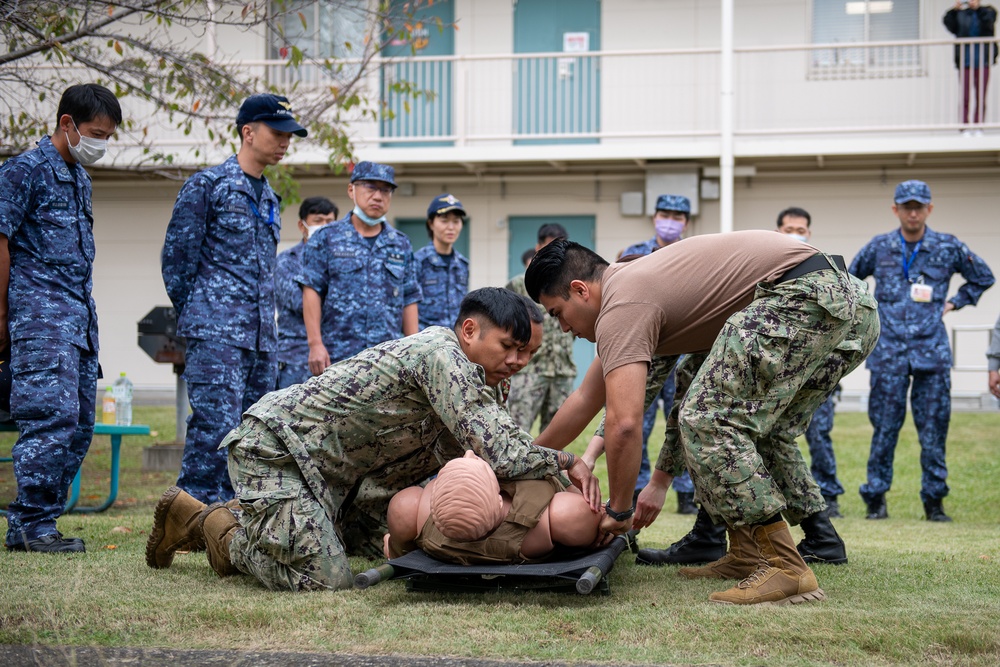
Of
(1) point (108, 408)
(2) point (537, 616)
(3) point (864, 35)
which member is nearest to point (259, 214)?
(2) point (537, 616)

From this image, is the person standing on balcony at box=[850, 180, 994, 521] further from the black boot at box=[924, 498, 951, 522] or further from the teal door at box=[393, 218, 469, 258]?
the teal door at box=[393, 218, 469, 258]

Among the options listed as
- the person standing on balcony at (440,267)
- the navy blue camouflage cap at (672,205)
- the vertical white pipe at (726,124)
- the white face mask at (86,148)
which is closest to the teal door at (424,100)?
the vertical white pipe at (726,124)

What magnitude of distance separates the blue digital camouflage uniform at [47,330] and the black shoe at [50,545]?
3 cm

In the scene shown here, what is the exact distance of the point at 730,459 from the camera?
3709 millimetres

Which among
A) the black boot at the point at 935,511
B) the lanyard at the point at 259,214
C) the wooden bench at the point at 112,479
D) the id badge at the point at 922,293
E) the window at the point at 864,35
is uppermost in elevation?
the window at the point at 864,35

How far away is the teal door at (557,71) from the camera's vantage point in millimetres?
15758

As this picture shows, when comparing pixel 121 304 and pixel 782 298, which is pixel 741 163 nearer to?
pixel 121 304

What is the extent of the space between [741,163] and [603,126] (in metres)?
2.11

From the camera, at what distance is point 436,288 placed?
839cm

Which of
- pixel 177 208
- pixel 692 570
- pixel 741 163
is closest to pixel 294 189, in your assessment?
pixel 177 208

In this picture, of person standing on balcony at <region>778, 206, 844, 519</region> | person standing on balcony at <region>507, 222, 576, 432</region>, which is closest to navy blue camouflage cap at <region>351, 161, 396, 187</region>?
person standing on balcony at <region>507, 222, 576, 432</region>

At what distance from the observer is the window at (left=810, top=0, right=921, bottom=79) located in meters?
15.4

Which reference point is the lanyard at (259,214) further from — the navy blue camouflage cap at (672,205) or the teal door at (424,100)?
the teal door at (424,100)

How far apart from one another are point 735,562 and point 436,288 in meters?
4.62
